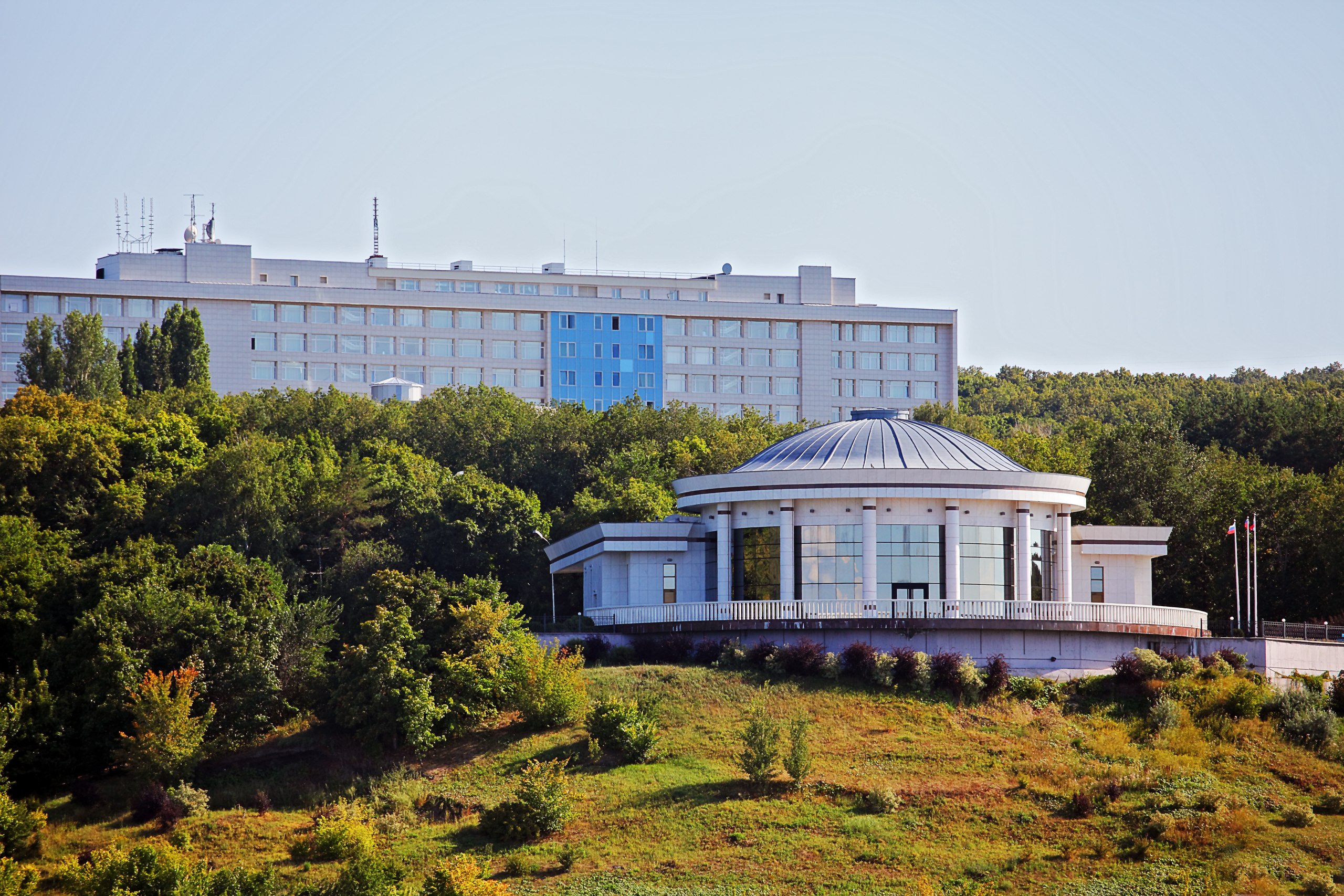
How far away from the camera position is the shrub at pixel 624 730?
48094mm

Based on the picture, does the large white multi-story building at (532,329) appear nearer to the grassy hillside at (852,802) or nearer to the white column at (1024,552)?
the white column at (1024,552)

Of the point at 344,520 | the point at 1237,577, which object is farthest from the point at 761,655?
the point at 344,520

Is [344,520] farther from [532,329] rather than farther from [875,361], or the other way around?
[875,361]

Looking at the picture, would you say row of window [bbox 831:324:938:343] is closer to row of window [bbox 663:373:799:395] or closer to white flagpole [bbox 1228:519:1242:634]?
row of window [bbox 663:373:799:395]

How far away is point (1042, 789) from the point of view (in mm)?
45438

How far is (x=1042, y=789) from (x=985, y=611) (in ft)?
Answer: 37.6

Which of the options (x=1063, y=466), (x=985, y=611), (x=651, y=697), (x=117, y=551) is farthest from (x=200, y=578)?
(x=1063, y=466)

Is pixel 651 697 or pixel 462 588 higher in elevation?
pixel 462 588

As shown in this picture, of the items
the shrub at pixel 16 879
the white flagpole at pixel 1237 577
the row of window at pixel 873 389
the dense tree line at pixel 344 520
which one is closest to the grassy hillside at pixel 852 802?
the shrub at pixel 16 879

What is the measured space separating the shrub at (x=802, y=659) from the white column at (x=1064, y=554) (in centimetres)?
1097

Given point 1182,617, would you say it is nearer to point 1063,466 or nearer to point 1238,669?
point 1238,669

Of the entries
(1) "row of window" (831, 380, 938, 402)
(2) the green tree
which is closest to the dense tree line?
(2) the green tree

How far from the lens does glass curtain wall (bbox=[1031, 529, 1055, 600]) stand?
197 feet

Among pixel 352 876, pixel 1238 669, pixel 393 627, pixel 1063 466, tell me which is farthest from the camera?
pixel 1063 466
